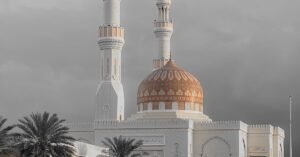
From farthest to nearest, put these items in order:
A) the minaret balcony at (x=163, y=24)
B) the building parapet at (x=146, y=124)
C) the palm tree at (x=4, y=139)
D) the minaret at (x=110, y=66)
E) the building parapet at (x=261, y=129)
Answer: the minaret balcony at (x=163, y=24) → the building parapet at (x=261, y=129) → the minaret at (x=110, y=66) → the building parapet at (x=146, y=124) → the palm tree at (x=4, y=139)

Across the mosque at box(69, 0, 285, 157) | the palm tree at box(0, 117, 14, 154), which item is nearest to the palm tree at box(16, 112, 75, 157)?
the palm tree at box(0, 117, 14, 154)

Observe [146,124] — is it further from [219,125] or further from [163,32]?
[163,32]

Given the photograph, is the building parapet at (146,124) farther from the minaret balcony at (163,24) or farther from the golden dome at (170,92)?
the minaret balcony at (163,24)

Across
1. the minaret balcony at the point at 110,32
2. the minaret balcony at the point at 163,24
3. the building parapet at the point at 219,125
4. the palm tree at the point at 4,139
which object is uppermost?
the minaret balcony at the point at 163,24

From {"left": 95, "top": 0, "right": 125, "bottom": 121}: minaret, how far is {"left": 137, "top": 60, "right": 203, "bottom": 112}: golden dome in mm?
3695

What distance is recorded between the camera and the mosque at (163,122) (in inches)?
2879

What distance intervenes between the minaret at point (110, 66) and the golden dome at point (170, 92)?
12.1 feet

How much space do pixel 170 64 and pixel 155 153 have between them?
929 cm

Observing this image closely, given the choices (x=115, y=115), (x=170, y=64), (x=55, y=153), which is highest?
(x=170, y=64)

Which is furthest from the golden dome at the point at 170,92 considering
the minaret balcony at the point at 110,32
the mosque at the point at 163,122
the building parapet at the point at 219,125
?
the minaret balcony at the point at 110,32

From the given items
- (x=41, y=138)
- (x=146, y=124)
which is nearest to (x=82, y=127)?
(x=146, y=124)

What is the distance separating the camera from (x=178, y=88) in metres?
76.9

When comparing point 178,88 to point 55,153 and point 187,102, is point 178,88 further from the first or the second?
point 55,153

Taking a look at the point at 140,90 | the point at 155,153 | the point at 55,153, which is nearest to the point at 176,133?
the point at 155,153
